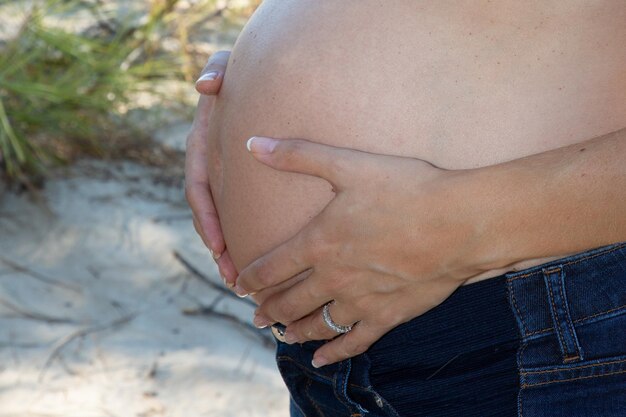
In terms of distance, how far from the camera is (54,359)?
8.14 feet

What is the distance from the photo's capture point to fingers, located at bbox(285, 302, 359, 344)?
0.97 m

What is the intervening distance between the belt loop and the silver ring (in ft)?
0.78

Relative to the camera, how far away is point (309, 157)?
959 mm

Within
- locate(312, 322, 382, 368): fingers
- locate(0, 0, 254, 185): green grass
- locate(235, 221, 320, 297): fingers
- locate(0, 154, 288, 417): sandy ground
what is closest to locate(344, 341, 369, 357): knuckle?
locate(312, 322, 382, 368): fingers

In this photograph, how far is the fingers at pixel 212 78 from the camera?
1195 mm

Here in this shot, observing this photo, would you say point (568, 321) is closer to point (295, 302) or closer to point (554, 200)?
point (554, 200)

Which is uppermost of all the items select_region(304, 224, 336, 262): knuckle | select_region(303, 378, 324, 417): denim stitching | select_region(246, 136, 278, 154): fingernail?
select_region(246, 136, 278, 154): fingernail

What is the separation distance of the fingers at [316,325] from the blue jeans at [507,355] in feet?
0.11

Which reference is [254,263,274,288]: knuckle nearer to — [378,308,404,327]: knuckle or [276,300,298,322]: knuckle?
[276,300,298,322]: knuckle

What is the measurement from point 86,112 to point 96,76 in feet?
0.51

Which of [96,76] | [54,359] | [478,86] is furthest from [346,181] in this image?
[96,76]

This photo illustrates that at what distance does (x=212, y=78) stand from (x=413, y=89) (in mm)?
342

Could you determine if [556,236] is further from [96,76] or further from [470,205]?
[96,76]

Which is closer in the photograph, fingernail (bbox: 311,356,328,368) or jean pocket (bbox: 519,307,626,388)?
jean pocket (bbox: 519,307,626,388)
